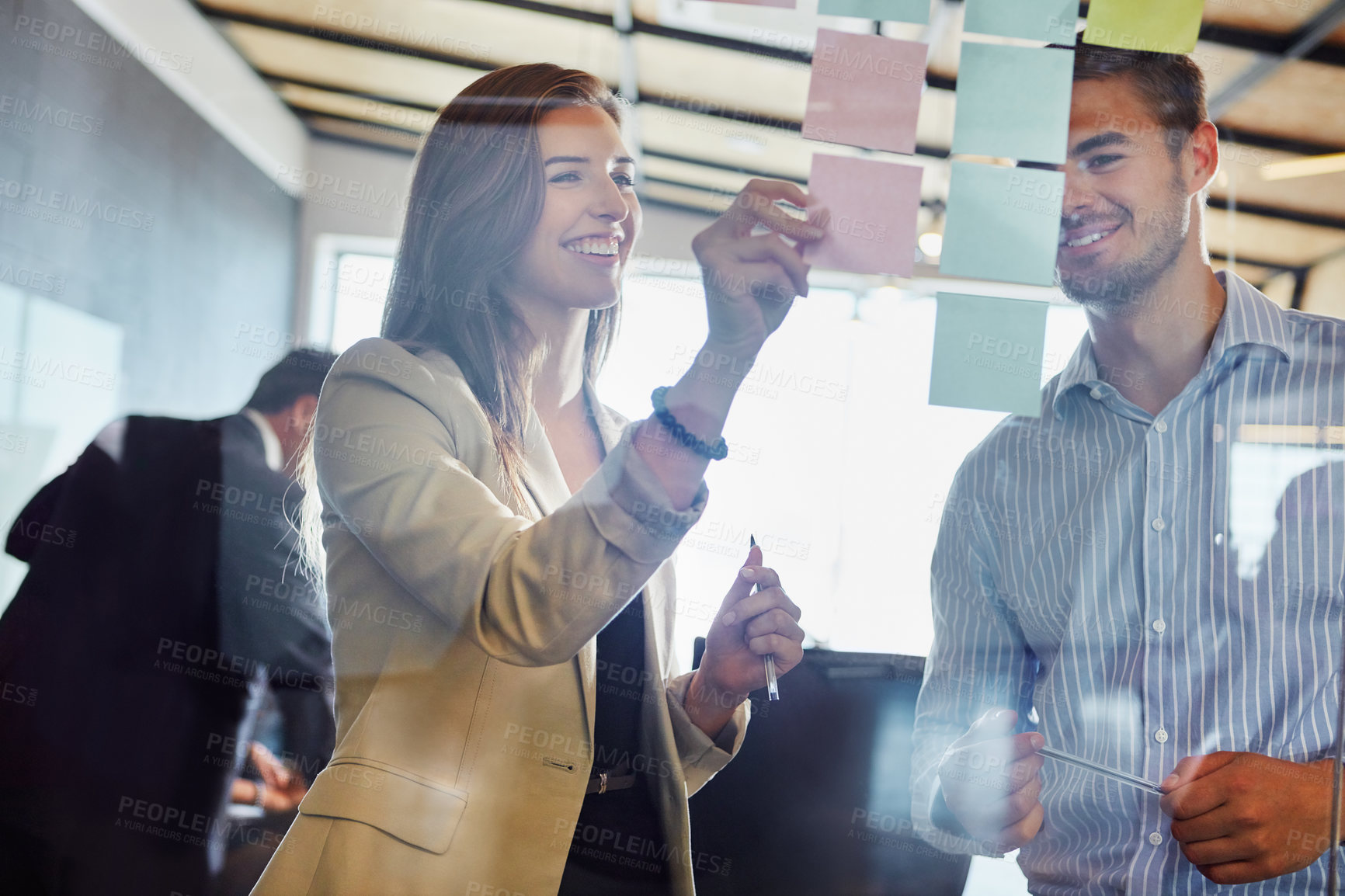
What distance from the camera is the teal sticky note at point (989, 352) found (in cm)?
88

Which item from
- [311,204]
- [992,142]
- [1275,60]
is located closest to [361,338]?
[311,204]

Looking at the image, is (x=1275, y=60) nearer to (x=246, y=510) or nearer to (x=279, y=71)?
(x=279, y=71)

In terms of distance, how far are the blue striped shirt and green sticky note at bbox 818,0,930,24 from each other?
38cm

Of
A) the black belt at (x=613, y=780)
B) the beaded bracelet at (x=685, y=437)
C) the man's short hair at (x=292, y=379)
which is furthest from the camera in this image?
the man's short hair at (x=292, y=379)

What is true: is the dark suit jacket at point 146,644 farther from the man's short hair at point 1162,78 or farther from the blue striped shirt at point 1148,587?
the man's short hair at point 1162,78

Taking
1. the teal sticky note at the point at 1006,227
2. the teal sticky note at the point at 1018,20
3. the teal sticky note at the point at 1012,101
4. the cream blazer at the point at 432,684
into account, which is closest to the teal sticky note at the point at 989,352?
the teal sticky note at the point at 1006,227

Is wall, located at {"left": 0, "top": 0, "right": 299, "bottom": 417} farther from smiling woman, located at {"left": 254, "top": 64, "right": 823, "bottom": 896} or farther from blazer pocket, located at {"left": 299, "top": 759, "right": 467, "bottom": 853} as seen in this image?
blazer pocket, located at {"left": 299, "top": 759, "right": 467, "bottom": 853}

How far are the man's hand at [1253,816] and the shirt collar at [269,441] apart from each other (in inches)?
37.8

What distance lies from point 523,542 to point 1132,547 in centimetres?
62

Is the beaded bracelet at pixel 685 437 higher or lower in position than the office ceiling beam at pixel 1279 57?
lower

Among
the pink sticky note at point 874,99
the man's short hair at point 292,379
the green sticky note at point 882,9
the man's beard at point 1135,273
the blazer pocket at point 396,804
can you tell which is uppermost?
the green sticky note at point 882,9

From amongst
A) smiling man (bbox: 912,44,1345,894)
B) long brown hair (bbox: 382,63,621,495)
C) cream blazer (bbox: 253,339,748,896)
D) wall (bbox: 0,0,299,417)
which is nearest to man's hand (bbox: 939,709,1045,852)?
smiling man (bbox: 912,44,1345,894)

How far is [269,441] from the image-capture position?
35.8 inches

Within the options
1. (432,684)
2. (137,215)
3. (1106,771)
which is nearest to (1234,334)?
(1106,771)
